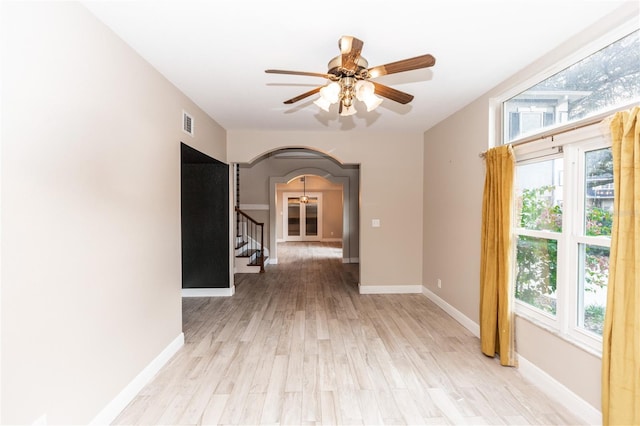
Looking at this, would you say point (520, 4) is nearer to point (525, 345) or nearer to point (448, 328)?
point (525, 345)

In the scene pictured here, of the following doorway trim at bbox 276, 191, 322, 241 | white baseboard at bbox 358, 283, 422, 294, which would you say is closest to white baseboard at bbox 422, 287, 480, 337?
white baseboard at bbox 358, 283, 422, 294

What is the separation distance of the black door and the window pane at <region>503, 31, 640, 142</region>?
3.93 meters

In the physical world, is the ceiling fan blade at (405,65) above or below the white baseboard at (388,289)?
above

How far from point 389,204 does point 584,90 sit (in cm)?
299

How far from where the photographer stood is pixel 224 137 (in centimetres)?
451

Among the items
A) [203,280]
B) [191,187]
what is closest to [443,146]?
[191,187]

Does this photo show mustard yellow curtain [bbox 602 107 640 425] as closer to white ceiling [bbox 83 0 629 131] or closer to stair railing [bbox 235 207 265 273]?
white ceiling [bbox 83 0 629 131]

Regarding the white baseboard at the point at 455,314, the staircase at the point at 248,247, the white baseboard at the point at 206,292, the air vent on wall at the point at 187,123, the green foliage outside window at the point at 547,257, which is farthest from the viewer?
the staircase at the point at 248,247

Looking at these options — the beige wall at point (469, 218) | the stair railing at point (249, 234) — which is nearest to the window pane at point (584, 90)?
the beige wall at point (469, 218)

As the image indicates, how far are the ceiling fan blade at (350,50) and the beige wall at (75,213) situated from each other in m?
1.53

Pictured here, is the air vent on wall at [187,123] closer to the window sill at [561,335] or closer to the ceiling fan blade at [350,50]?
the ceiling fan blade at [350,50]

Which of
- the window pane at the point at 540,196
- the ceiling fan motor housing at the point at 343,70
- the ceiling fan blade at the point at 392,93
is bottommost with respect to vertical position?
the window pane at the point at 540,196

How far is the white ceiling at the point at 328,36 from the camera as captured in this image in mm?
1782

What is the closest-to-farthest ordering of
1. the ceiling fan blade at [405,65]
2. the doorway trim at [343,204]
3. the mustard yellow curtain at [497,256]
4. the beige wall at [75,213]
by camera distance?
the beige wall at [75,213]
the ceiling fan blade at [405,65]
the mustard yellow curtain at [497,256]
the doorway trim at [343,204]
